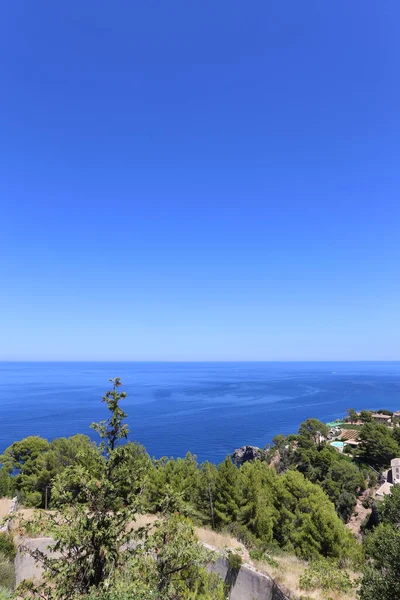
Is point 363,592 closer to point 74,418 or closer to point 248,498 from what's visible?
point 248,498

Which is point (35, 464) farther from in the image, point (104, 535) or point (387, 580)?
point (387, 580)

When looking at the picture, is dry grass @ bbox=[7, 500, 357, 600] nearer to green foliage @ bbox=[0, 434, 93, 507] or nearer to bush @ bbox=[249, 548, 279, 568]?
bush @ bbox=[249, 548, 279, 568]

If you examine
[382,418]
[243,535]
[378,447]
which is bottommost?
[382,418]

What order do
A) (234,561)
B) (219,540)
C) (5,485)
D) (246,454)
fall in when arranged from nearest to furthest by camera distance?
(234,561) → (219,540) → (5,485) → (246,454)

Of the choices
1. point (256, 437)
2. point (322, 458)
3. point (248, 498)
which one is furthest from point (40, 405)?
point (248, 498)

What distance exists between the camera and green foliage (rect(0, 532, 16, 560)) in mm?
16469

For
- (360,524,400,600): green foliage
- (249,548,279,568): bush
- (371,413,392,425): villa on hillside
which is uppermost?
(360,524,400,600): green foliage

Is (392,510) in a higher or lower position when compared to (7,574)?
higher

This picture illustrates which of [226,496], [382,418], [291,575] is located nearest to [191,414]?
[382,418]

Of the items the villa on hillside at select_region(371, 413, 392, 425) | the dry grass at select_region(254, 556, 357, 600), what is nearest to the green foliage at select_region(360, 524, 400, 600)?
the dry grass at select_region(254, 556, 357, 600)

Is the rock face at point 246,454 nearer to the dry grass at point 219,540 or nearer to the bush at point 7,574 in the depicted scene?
the dry grass at point 219,540

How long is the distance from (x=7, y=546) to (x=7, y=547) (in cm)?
5

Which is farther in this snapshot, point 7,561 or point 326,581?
point 7,561

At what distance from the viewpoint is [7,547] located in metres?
16.9
